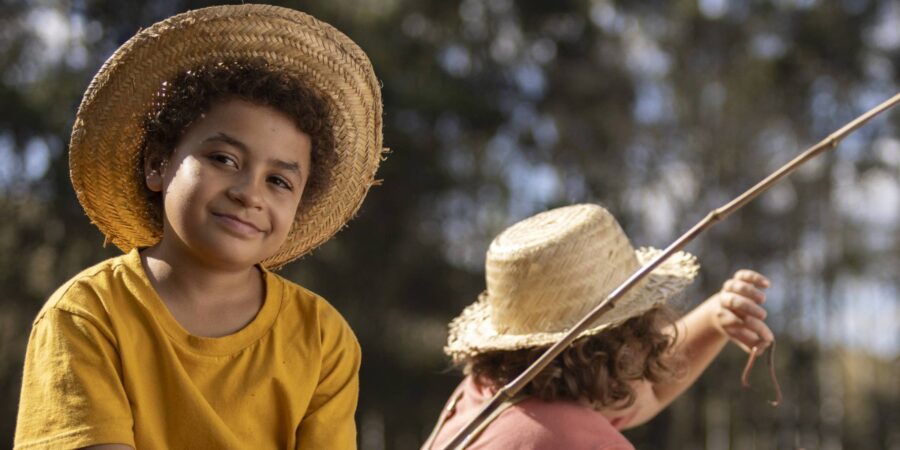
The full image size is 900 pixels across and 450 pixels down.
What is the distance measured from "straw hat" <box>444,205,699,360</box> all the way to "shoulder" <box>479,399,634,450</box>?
153mm

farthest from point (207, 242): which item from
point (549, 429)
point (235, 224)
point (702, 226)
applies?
point (549, 429)

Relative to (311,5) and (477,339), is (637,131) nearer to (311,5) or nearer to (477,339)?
(311,5)

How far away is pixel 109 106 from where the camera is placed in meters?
2.06

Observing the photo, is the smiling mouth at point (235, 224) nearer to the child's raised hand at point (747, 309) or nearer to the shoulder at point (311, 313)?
the shoulder at point (311, 313)

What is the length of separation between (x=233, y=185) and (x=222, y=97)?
185mm

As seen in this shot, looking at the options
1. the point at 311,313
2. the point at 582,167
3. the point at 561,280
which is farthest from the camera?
the point at 582,167

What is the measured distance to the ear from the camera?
206 cm

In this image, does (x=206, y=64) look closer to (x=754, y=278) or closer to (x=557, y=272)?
(x=557, y=272)

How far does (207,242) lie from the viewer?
6.25ft

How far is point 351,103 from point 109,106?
0.45m

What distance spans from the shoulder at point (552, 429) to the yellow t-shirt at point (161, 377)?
54 centimetres

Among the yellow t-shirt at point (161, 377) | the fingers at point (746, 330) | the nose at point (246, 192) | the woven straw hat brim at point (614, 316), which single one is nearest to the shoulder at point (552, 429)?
the woven straw hat brim at point (614, 316)

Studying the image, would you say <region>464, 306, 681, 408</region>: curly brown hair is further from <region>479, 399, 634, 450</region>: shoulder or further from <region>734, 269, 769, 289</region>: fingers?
<region>734, 269, 769, 289</region>: fingers

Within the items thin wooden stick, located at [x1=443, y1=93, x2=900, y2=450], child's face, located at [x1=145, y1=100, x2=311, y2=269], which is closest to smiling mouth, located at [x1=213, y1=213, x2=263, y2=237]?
child's face, located at [x1=145, y1=100, x2=311, y2=269]
